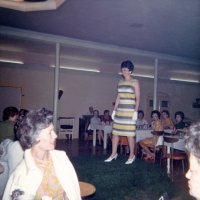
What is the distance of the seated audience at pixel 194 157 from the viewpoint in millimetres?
1247

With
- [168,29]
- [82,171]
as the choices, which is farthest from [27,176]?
[168,29]

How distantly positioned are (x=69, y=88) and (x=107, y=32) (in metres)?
5.42

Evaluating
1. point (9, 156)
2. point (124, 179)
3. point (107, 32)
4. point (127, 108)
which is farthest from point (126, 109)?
point (107, 32)

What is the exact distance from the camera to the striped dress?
412 cm

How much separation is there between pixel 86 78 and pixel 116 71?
140 cm

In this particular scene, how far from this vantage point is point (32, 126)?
2.05 m

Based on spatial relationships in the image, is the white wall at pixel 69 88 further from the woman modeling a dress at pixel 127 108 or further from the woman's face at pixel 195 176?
the woman's face at pixel 195 176

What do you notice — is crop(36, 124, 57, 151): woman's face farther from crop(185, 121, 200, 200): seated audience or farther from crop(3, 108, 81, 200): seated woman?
crop(185, 121, 200, 200): seated audience

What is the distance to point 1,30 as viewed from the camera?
21.5 ft

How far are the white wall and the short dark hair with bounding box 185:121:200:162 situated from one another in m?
9.94

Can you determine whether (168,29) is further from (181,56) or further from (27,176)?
(27,176)

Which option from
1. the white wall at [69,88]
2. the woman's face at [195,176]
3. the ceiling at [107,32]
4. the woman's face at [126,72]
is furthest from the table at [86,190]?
the white wall at [69,88]

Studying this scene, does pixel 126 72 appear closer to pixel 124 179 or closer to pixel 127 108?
pixel 127 108

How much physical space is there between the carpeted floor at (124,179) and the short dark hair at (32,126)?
209cm
